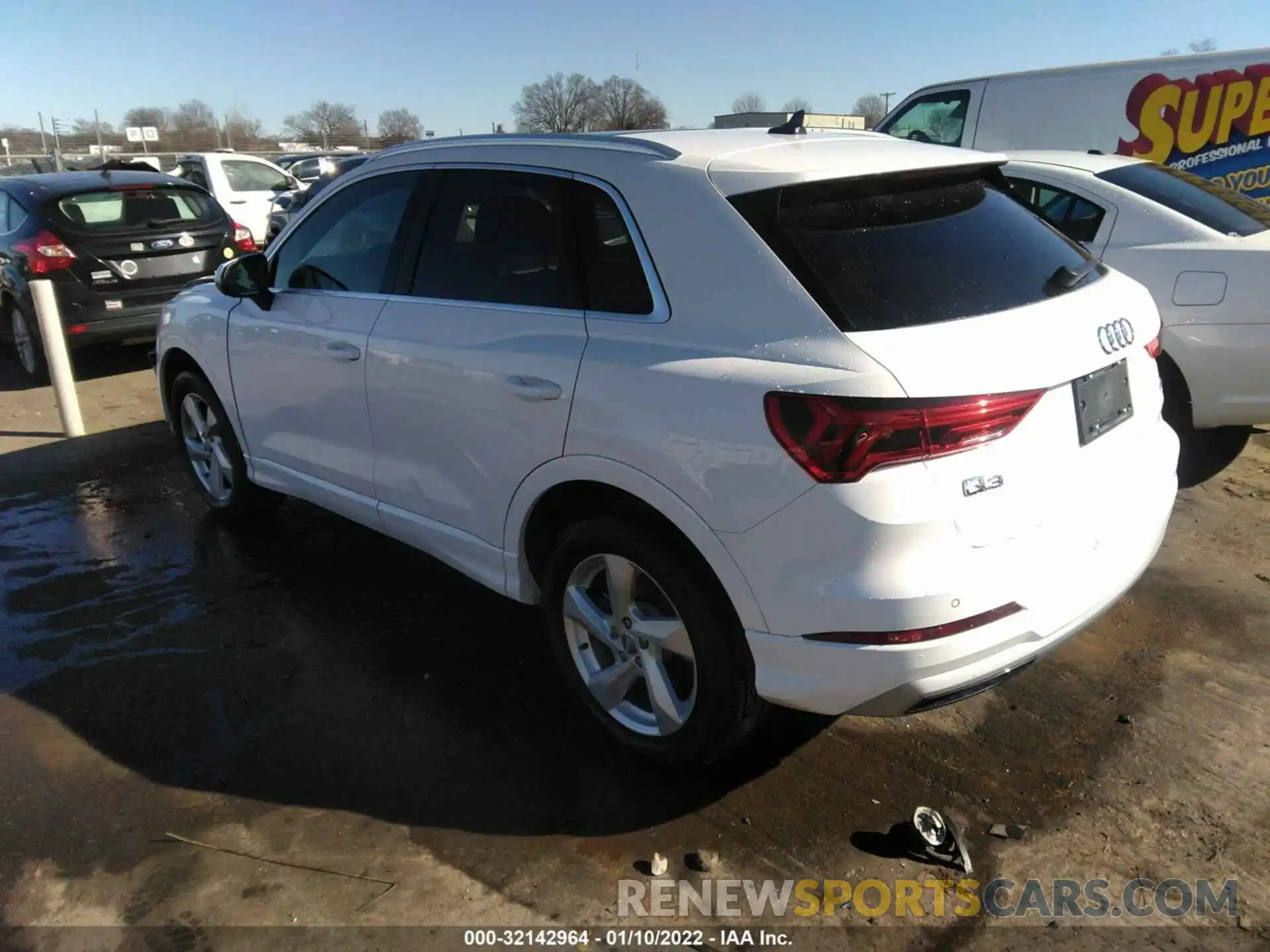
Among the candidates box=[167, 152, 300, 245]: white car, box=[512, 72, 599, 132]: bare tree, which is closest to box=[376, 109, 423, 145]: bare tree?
box=[512, 72, 599, 132]: bare tree

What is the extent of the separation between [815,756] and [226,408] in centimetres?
333

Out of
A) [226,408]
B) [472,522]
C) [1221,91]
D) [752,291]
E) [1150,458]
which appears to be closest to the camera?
[752,291]

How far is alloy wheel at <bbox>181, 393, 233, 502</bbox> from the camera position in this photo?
506 cm

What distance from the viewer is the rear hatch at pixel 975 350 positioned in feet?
7.55

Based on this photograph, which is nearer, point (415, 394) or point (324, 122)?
point (415, 394)

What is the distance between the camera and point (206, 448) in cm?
523

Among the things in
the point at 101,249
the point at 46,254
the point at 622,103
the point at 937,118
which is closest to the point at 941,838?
the point at 101,249

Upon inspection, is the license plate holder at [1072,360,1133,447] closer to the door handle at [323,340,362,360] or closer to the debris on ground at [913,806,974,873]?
the debris on ground at [913,806,974,873]

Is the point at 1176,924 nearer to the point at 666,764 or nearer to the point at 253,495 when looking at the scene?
the point at 666,764

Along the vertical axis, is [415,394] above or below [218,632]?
above

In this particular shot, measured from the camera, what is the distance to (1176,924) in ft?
7.92

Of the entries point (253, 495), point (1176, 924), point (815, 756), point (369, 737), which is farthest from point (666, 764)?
point (253, 495)

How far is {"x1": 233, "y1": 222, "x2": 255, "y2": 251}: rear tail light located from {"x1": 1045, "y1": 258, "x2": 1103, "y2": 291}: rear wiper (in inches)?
317

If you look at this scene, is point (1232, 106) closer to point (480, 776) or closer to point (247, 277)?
point (247, 277)
